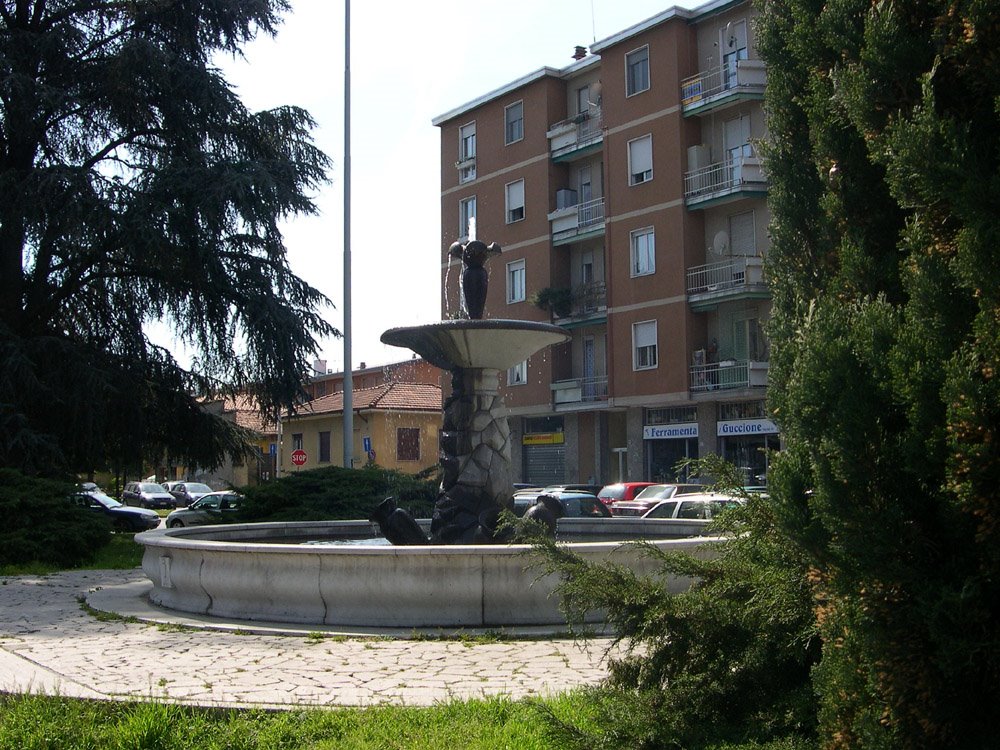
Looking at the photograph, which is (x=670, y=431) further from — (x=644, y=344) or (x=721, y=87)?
(x=721, y=87)

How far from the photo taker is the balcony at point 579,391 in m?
37.7

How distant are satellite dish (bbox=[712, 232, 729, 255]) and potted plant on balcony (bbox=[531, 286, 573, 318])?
6.88m

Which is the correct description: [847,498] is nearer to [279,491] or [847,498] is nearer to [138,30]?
[279,491]

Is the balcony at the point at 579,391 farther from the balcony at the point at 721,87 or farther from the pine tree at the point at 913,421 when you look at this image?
the pine tree at the point at 913,421

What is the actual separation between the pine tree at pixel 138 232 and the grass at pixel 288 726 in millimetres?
15519

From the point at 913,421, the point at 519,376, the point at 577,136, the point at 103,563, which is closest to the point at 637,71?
the point at 577,136

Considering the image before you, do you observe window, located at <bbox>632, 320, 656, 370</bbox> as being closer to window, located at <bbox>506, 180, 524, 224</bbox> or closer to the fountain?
window, located at <bbox>506, 180, 524, 224</bbox>

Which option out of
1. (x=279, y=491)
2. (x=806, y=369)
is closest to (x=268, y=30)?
(x=279, y=491)

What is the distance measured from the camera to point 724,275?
3366 cm

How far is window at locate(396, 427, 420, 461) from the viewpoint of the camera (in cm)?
5062

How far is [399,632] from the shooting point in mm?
8531

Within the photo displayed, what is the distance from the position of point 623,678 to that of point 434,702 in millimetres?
1434

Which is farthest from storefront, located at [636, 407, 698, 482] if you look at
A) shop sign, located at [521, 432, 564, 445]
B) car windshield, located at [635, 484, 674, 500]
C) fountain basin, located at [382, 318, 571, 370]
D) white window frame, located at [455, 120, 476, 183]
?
fountain basin, located at [382, 318, 571, 370]

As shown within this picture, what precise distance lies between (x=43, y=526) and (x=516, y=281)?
26691 mm
